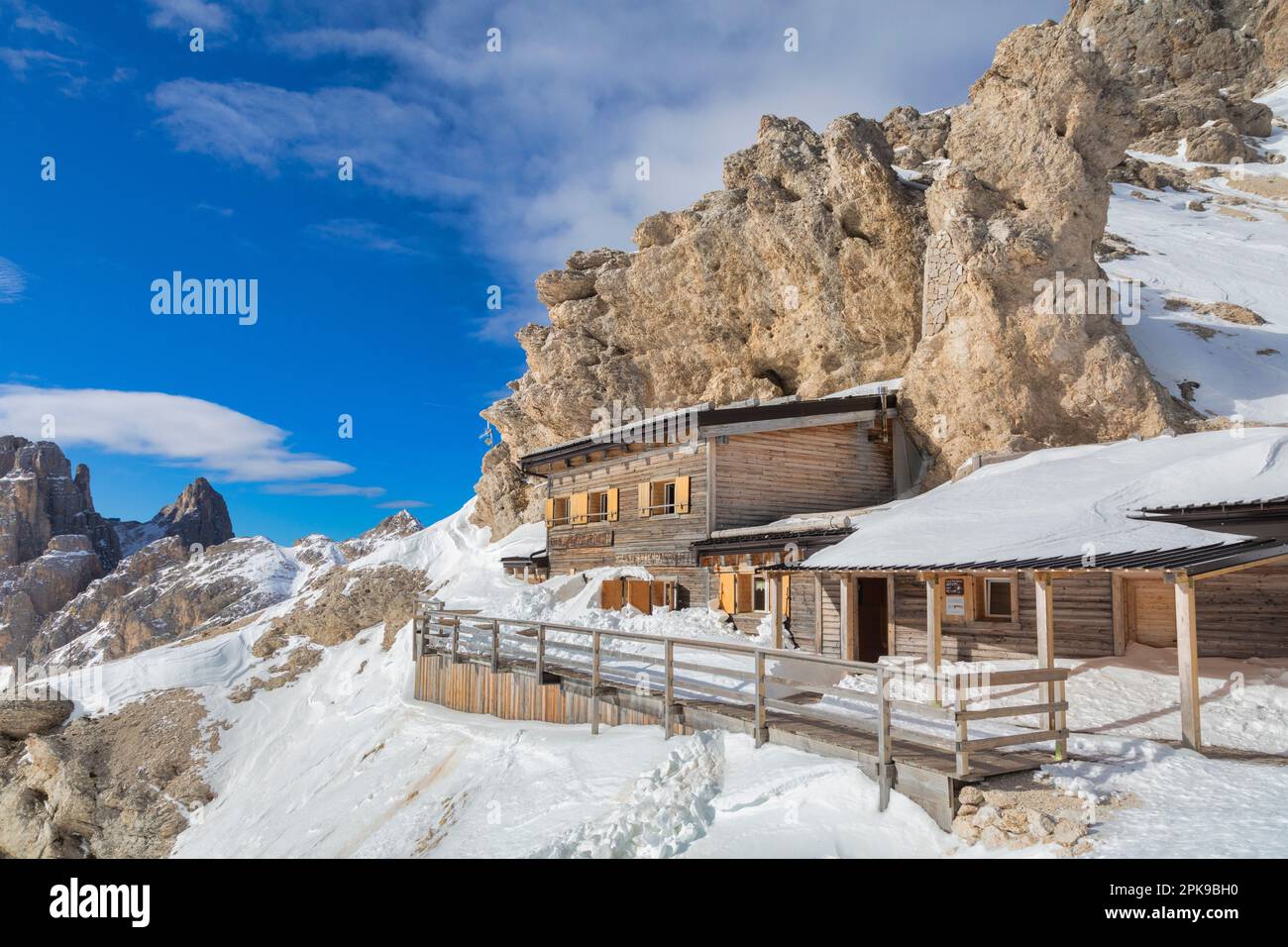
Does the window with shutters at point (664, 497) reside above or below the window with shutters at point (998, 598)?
above

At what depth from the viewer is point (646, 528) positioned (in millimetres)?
26719

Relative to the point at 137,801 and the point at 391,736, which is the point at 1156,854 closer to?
the point at 391,736

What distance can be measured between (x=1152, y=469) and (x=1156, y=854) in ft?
35.7

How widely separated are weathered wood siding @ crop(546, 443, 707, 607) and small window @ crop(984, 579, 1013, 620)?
29.8ft

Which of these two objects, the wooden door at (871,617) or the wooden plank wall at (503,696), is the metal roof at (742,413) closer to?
the wooden door at (871,617)

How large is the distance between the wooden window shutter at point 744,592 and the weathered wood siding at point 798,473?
1873 millimetres

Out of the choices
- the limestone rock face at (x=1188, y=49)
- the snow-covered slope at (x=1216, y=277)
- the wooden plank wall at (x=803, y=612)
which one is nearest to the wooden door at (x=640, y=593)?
the wooden plank wall at (x=803, y=612)

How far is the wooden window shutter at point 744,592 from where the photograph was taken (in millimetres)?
22797

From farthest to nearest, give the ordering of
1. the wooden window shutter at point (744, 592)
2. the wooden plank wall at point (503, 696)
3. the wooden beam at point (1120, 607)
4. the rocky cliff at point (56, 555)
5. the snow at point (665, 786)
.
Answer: the rocky cliff at point (56, 555) < the wooden window shutter at point (744, 592) < the wooden beam at point (1120, 607) < the wooden plank wall at point (503, 696) < the snow at point (665, 786)

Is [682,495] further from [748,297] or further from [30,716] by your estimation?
[30,716]

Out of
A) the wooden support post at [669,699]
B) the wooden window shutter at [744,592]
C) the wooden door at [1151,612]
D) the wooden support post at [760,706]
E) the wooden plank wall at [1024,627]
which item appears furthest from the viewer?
the wooden window shutter at [744,592]
